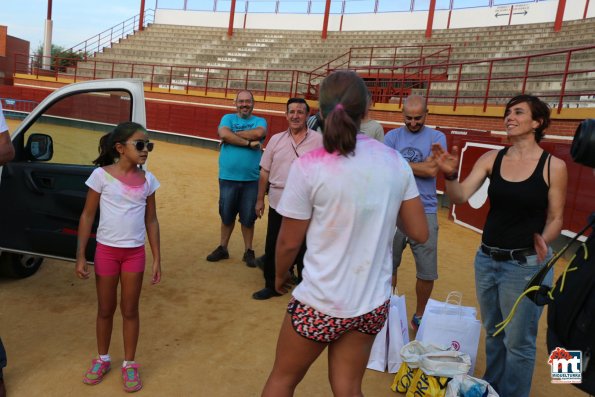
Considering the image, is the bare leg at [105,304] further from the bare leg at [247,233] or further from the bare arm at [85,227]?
the bare leg at [247,233]

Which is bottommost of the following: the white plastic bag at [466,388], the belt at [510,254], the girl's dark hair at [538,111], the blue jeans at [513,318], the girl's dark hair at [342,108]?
the white plastic bag at [466,388]

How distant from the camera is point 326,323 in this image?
1621 millimetres

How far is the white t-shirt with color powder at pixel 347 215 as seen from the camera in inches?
60.9

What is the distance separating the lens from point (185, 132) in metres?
19.0

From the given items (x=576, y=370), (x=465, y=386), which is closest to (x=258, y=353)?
(x=465, y=386)

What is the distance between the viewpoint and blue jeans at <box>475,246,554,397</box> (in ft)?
7.93

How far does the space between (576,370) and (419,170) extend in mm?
1651

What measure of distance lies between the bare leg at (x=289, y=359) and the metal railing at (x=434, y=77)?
341 inches

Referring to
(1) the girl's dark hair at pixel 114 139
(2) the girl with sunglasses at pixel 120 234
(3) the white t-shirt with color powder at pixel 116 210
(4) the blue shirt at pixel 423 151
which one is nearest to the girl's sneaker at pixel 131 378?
(2) the girl with sunglasses at pixel 120 234

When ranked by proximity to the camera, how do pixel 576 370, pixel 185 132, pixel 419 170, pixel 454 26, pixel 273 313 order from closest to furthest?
pixel 576 370 → pixel 419 170 → pixel 273 313 → pixel 185 132 → pixel 454 26

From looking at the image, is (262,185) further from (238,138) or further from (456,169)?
(456,169)

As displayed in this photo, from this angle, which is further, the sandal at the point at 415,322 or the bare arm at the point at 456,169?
the sandal at the point at 415,322

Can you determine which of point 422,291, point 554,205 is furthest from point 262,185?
point 554,205

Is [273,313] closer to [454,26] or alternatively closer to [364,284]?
[364,284]
